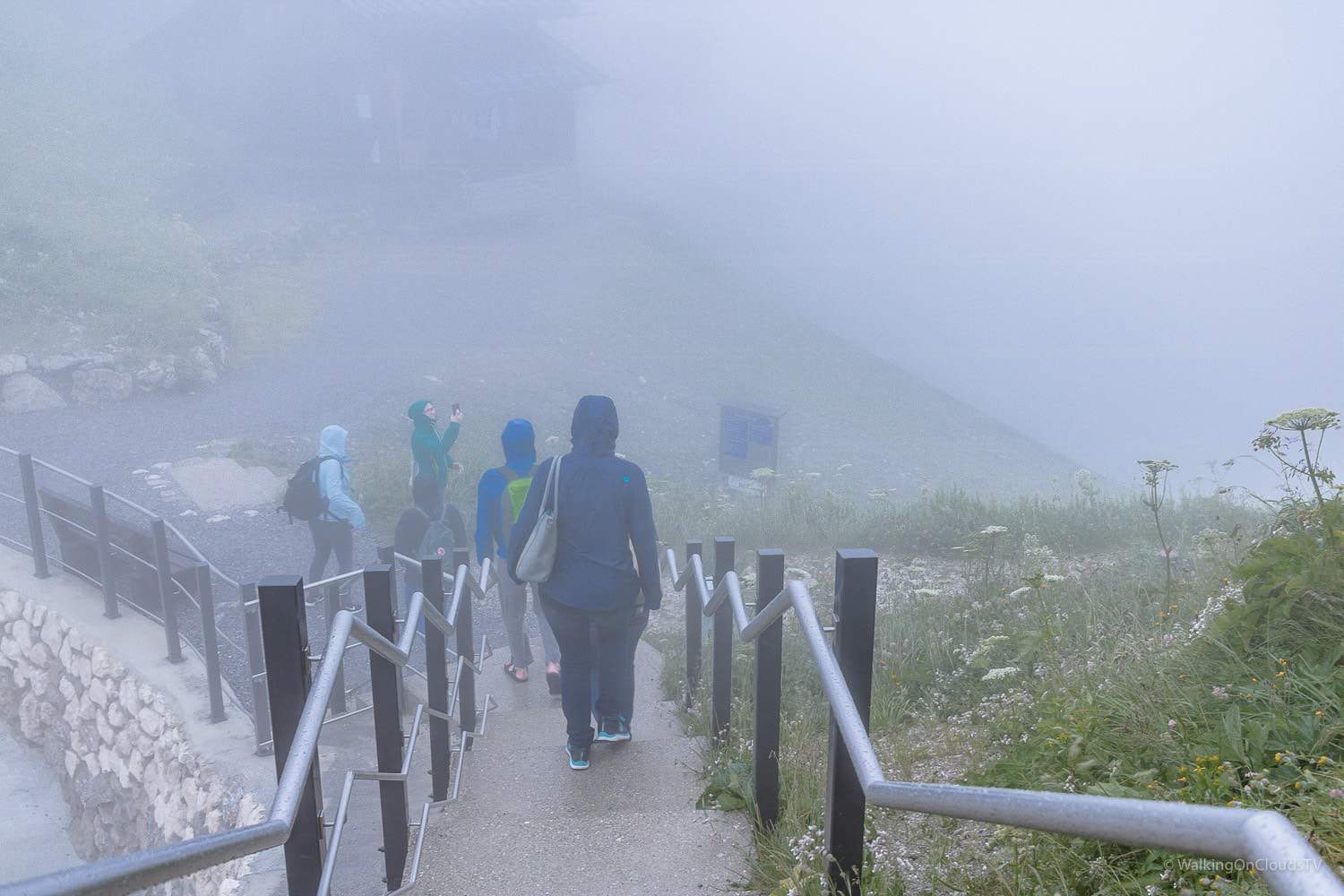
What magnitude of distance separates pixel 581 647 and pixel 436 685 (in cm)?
A: 59

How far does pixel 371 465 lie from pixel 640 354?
11.4 m

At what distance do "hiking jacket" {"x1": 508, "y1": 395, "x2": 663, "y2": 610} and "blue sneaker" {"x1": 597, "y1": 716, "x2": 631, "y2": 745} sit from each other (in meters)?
0.64

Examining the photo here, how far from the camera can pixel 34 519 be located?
899 centimetres

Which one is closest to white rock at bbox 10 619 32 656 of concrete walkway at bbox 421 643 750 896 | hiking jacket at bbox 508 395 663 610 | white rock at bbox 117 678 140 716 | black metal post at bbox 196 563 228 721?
white rock at bbox 117 678 140 716

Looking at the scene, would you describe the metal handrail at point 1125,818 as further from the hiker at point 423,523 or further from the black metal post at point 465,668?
the hiker at point 423,523

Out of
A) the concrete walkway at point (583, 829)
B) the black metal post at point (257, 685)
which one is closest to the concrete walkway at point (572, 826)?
the concrete walkway at point (583, 829)

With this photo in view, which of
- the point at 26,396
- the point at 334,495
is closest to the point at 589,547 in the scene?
the point at 334,495

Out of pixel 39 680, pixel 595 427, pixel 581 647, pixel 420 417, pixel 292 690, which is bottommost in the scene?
pixel 39 680

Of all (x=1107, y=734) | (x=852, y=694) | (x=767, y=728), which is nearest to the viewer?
(x=852, y=694)

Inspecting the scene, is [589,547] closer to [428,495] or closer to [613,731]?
→ [613,731]

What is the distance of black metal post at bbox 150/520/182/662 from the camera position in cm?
730

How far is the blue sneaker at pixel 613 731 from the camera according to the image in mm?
4387

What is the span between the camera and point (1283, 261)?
211ft

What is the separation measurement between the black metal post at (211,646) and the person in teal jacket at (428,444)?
5.43ft
